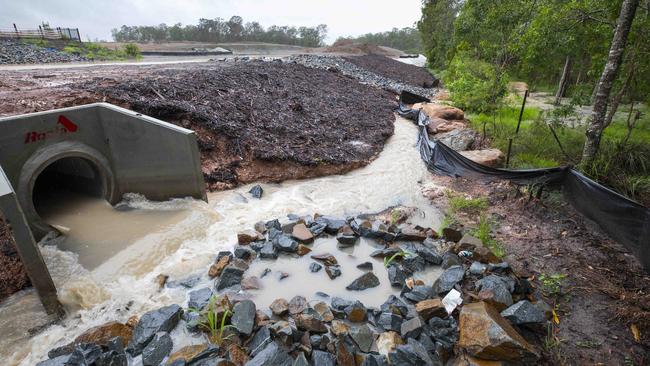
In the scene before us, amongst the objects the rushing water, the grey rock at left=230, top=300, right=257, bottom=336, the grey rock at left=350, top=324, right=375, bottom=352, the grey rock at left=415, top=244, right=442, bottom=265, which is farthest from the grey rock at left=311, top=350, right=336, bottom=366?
the grey rock at left=415, top=244, right=442, bottom=265

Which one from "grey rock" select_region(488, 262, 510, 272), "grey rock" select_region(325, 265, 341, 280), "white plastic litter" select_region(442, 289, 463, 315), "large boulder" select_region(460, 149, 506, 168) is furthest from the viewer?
"large boulder" select_region(460, 149, 506, 168)

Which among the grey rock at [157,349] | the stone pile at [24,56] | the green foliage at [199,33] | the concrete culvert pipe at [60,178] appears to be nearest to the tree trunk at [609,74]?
the grey rock at [157,349]

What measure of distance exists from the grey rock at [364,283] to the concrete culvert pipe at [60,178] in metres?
4.73

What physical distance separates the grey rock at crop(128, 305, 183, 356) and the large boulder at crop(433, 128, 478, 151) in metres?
7.97

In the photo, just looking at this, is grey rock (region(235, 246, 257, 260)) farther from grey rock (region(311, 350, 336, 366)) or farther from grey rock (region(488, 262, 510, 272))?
grey rock (region(488, 262, 510, 272))

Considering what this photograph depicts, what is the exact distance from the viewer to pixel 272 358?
312cm

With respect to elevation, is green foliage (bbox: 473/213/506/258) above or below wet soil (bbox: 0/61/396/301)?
below

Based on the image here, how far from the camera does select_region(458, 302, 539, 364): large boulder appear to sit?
121 inches

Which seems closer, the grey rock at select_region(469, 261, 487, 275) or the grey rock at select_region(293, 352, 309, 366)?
the grey rock at select_region(293, 352, 309, 366)

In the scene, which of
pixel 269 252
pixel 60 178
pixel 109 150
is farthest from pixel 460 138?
pixel 60 178

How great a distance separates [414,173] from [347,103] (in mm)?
6062

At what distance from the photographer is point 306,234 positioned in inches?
211

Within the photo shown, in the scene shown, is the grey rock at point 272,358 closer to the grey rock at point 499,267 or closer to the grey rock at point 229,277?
the grey rock at point 229,277

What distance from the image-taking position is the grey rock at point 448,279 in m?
4.12
